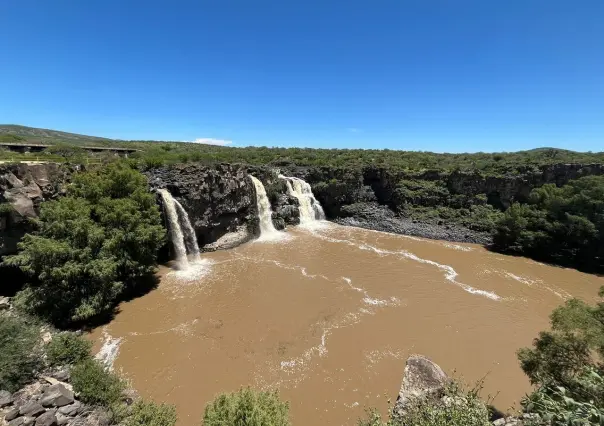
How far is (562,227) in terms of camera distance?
81.7 feet

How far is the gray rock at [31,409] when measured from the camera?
307 inches

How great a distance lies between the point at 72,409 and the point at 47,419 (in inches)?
21.9

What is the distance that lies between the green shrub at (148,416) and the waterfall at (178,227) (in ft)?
44.4

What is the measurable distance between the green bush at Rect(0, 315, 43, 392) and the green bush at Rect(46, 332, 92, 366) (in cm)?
34

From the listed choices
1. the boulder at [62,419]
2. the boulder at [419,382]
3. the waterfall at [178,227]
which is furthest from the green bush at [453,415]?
the waterfall at [178,227]

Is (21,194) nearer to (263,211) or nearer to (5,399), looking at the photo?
(5,399)

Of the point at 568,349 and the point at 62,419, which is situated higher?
the point at 568,349

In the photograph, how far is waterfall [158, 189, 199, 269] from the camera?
21.3 meters

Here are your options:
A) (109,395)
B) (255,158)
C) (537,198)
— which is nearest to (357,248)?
(537,198)

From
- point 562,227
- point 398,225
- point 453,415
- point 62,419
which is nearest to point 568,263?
point 562,227

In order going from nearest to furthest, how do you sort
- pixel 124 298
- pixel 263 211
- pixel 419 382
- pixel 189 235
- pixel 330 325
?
pixel 419 382 < pixel 330 325 < pixel 124 298 < pixel 189 235 < pixel 263 211

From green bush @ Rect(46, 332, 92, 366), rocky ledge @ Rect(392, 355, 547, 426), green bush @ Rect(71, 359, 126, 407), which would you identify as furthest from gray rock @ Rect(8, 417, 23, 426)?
rocky ledge @ Rect(392, 355, 547, 426)

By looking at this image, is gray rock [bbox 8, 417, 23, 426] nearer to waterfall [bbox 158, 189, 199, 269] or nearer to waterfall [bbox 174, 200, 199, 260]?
waterfall [bbox 158, 189, 199, 269]

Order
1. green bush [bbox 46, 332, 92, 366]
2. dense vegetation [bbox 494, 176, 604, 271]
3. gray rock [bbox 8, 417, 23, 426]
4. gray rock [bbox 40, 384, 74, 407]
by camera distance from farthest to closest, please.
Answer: dense vegetation [bbox 494, 176, 604, 271]
green bush [bbox 46, 332, 92, 366]
gray rock [bbox 40, 384, 74, 407]
gray rock [bbox 8, 417, 23, 426]
